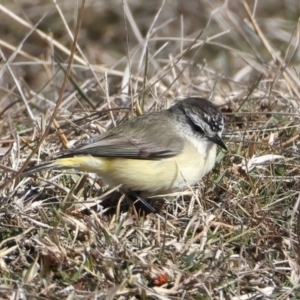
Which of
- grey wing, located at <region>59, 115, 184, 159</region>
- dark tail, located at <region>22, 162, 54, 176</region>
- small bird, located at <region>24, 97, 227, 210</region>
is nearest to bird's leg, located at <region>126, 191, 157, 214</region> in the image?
small bird, located at <region>24, 97, 227, 210</region>

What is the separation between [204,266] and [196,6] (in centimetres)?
686

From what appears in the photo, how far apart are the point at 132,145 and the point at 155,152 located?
179 mm

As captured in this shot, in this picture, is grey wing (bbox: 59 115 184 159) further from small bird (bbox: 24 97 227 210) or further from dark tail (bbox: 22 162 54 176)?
dark tail (bbox: 22 162 54 176)

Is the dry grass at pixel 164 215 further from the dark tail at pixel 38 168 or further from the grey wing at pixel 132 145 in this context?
the grey wing at pixel 132 145

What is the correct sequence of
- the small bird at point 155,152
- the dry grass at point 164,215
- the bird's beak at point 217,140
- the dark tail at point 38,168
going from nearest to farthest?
the dry grass at point 164,215 → the dark tail at point 38,168 → the small bird at point 155,152 → the bird's beak at point 217,140

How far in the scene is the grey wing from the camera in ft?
17.3

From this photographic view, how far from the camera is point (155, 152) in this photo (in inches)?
212

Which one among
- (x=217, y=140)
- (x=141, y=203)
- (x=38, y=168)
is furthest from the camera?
(x=217, y=140)

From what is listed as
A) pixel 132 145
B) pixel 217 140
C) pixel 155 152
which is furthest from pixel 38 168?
pixel 217 140

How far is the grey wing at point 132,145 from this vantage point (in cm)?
527

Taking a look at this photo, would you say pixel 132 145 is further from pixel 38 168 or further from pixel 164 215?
pixel 38 168

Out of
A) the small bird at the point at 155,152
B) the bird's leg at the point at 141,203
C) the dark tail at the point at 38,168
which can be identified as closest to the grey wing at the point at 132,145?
the small bird at the point at 155,152

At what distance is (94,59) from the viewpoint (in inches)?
384

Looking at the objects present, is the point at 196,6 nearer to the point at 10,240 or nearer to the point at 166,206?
the point at 166,206
